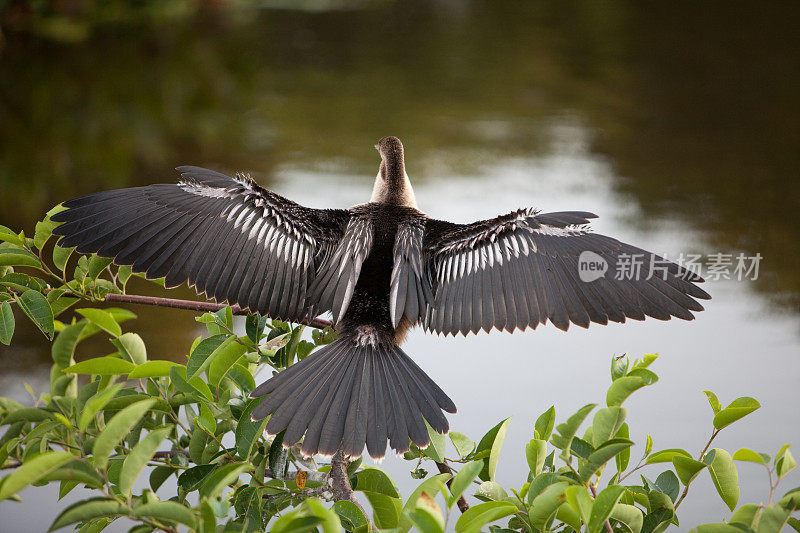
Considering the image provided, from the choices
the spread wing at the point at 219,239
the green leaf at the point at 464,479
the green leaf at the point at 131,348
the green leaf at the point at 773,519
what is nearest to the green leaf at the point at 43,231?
the spread wing at the point at 219,239

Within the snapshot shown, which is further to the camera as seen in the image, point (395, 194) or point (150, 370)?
point (395, 194)

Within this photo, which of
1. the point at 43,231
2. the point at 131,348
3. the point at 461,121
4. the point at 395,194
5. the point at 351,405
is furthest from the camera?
the point at 461,121

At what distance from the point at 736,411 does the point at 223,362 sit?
0.50 meters

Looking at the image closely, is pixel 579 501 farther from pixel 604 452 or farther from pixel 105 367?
pixel 105 367

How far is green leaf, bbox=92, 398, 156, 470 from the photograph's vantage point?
0.60 m

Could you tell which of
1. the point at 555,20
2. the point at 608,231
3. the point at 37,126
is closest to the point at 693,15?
the point at 555,20

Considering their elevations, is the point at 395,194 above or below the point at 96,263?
above

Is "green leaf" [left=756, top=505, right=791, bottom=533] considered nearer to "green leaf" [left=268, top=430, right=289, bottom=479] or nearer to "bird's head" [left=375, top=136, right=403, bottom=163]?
"green leaf" [left=268, top=430, right=289, bottom=479]

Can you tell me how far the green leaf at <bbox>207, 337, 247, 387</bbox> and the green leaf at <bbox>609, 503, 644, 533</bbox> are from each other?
15.5 inches

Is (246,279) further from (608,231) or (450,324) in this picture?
(608,231)

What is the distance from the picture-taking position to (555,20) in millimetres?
5367

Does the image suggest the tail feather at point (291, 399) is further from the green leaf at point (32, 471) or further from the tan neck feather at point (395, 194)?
the tan neck feather at point (395, 194)

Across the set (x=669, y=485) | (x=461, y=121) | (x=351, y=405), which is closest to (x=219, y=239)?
(x=351, y=405)

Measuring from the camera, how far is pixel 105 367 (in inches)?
27.4
